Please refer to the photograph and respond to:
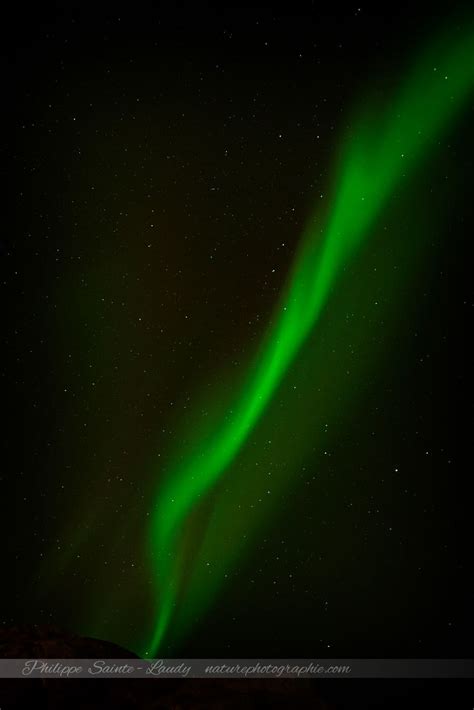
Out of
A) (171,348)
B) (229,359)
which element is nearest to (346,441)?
(229,359)

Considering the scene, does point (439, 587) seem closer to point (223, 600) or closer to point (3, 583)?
point (223, 600)

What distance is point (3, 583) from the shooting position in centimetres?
139

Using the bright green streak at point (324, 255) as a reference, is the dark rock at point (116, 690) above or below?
below

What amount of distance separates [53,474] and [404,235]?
2.99ft

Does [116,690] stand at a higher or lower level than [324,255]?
lower

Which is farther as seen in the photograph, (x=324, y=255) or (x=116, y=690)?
(x=324, y=255)

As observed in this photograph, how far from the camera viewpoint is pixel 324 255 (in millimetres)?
1357

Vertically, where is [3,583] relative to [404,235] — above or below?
below

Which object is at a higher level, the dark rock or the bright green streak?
the bright green streak

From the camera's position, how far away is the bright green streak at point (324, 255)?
1.34 metres

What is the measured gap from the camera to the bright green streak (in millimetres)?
1343

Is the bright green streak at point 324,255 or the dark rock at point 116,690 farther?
the bright green streak at point 324,255

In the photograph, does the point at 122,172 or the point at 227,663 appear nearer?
the point at 227,663

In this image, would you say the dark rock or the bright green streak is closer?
the dark rock
